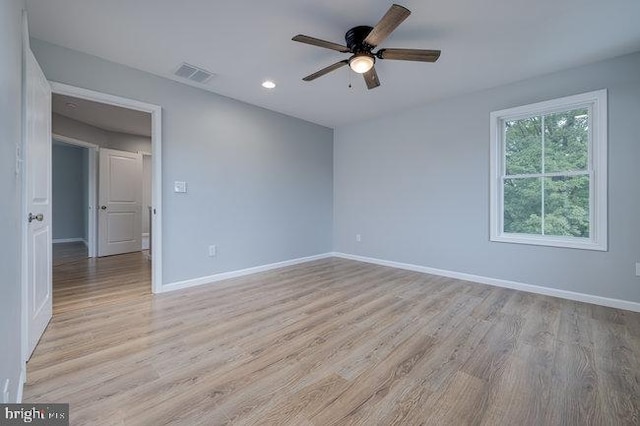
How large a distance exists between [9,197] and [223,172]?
8.22ft

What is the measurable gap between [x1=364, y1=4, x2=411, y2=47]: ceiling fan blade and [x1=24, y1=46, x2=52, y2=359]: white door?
225 centimetres

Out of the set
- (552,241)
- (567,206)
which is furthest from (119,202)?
(567,206)

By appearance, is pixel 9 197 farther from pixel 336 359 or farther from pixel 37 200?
pixel 336 359

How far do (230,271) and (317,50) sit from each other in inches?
115

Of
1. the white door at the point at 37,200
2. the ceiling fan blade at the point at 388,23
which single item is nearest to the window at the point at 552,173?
the ceiling fan blade at the point at 388,23

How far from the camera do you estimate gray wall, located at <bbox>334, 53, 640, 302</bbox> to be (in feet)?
8.94

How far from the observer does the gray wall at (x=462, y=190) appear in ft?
8.94

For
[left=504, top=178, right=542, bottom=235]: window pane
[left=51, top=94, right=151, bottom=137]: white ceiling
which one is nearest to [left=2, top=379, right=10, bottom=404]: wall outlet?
[left=51, top=94, right=151, bottom=137]: white ceiling

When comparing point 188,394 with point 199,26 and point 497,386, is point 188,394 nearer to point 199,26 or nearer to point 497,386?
point 497,386

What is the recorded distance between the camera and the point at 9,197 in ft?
4.19

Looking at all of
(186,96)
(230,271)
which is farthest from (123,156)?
(230,271)

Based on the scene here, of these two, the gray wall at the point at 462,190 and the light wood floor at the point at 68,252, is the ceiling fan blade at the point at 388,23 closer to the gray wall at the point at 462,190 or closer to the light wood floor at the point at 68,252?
the gray wall at the point at 462,190

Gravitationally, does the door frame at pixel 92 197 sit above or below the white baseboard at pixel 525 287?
above

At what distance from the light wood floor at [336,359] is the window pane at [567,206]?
2.66 feet
